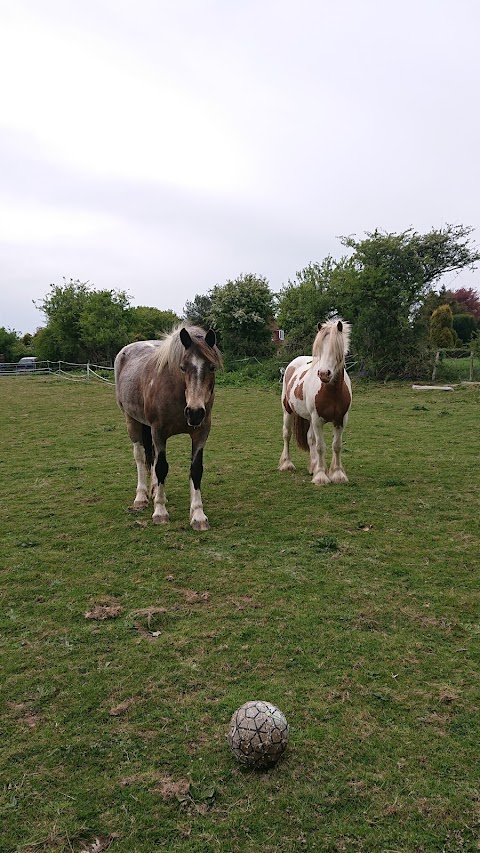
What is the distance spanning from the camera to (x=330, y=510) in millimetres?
5512

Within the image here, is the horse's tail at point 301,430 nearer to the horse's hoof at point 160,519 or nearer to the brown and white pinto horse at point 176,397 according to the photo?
the brown and white pinto horse at point 176,397

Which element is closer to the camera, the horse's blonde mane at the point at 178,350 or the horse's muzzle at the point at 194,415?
the horse's muzzle at the point at 194,415

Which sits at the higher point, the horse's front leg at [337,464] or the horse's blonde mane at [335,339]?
the horse's blonde mane at [335,339]

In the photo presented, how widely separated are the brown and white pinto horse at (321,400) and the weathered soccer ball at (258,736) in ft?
Result: 14.5

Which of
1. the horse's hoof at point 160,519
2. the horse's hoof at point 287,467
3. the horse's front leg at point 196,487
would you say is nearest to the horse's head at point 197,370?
the horse's front leg at point 196,487

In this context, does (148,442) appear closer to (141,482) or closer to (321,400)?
(141,482)

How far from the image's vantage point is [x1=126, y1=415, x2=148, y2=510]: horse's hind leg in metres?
5.82

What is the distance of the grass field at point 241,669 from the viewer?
6.21 feet

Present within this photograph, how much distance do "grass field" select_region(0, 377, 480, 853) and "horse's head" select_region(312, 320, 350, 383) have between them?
1392mm

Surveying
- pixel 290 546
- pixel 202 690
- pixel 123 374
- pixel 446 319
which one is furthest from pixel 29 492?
pixel 446 319

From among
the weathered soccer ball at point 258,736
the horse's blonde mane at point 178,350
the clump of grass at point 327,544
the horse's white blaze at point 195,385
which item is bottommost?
the clump of grass at point 327,544

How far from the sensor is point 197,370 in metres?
4.69

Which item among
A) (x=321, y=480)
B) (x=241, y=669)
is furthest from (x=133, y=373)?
(x=241, y=669)

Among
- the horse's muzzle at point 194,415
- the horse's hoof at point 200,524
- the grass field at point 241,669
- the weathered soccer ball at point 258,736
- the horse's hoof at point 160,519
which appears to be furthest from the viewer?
the horse's hoof at point 160,519
